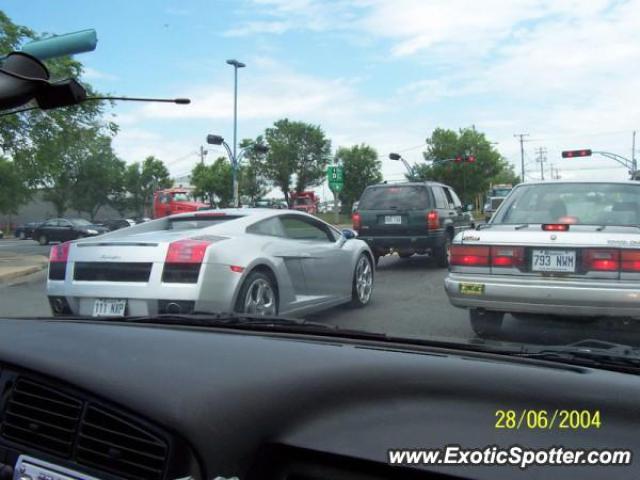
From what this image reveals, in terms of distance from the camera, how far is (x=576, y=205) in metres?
5.73

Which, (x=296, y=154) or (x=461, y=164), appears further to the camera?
(x=296, y=154)

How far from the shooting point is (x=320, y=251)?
6664 millimetres

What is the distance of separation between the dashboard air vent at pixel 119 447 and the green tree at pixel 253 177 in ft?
163

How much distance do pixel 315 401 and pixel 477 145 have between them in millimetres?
37844

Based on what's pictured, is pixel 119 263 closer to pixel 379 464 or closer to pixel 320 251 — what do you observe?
pixel 320 251

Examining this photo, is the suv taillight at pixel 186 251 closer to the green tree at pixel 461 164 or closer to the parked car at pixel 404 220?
the parked car at pixel 404 220

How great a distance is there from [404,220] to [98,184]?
49.5 meters

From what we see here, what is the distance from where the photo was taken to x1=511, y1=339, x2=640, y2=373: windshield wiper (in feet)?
5.51

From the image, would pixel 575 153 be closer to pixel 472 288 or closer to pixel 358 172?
pixel 358 172

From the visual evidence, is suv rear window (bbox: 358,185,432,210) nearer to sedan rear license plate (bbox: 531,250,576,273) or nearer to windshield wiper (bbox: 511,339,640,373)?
sedan rear license plate (bbox: 531,250,576,273)

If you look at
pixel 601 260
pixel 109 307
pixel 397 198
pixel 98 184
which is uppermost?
pixel 98 184

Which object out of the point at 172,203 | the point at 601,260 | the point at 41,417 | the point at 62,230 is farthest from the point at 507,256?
the point at 62,230

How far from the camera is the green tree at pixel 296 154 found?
5191 cm

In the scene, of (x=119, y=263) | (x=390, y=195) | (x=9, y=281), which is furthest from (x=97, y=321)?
(x=9, y=281)
